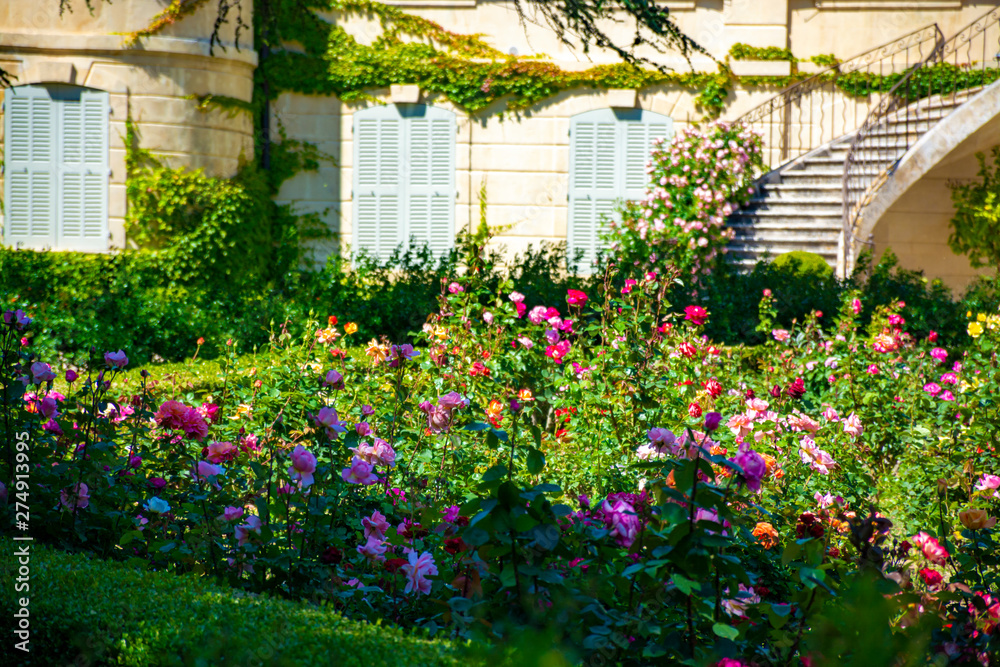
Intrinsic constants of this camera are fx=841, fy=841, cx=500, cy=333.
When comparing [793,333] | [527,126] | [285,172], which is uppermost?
[527,126]

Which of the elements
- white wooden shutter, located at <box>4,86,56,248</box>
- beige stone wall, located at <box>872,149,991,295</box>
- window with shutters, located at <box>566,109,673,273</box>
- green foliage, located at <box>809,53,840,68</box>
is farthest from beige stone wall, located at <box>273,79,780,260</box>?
beige stone wall, located at <box>872,149,991,295</box>

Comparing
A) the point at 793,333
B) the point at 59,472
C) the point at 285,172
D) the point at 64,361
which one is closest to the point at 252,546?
the point at 59,472

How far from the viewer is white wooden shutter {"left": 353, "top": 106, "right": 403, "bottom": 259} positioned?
11539 mm

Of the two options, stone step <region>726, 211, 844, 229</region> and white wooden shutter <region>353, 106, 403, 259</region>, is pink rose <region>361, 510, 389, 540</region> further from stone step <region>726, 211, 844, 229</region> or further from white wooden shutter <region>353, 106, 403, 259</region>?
white wooden shutter <region>353, 106, 403, 259</region>

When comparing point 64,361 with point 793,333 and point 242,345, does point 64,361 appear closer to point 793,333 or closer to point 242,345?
point 242,345

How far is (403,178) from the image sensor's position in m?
11.6

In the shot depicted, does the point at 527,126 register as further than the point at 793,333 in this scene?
Yes

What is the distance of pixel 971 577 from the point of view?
2.08 m

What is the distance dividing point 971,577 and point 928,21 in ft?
38.5

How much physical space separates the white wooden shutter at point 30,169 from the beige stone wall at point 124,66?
12.5 inches

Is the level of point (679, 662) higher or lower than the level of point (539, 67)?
lower

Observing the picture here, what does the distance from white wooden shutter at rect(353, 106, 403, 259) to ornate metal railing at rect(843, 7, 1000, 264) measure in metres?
5.81

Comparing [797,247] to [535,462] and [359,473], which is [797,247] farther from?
[535,462]

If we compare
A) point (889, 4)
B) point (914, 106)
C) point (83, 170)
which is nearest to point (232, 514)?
point (83, 170)
